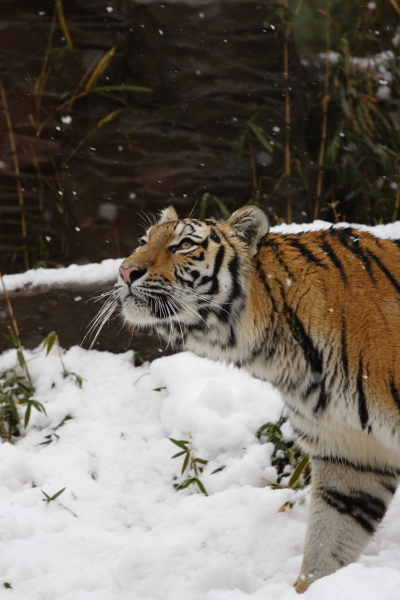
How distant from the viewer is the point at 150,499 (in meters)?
2.95

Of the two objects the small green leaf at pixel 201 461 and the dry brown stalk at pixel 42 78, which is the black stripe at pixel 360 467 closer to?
the small green leaf at pixel 201 461

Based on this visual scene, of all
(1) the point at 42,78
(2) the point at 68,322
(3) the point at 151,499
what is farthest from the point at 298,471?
(1) the point at 42,78

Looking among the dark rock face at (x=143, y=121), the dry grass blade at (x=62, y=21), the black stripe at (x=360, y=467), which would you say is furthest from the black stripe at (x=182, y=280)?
the dry grass blade at (x=62, y=21)

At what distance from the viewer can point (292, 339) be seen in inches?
86.3

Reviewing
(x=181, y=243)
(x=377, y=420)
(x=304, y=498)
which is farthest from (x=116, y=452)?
(x=377, y=420)

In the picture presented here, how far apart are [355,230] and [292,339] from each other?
1.76ft

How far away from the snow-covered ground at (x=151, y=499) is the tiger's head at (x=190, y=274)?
83cm

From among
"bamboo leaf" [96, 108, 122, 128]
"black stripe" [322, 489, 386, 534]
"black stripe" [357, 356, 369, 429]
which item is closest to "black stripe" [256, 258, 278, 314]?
"black stripe" [357, 356, 369, 429]

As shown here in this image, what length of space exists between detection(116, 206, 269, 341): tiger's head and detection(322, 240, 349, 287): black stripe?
222mm

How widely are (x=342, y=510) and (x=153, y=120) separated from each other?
353 centimetres

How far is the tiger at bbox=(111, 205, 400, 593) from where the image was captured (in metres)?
Result: 2.10

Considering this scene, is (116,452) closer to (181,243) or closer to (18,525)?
(18,525)

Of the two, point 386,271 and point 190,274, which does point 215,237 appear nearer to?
point 190,274

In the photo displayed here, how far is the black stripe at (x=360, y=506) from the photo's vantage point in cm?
229
